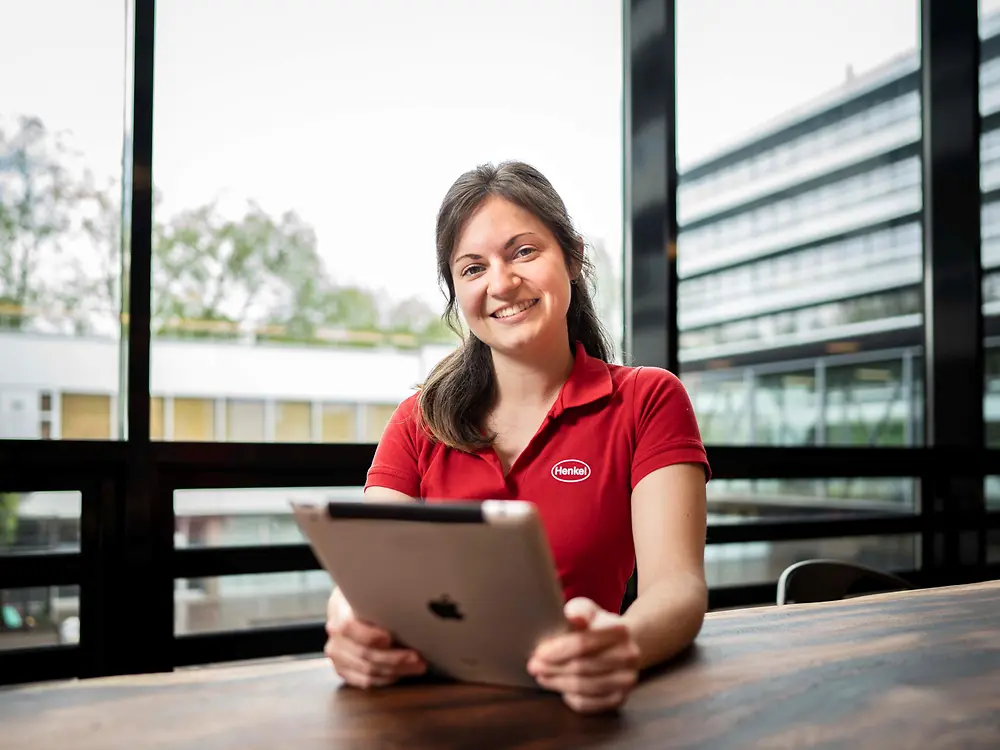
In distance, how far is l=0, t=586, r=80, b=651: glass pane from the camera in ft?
7.56

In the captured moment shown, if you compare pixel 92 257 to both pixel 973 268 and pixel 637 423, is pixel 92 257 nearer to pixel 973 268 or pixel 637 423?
pixel 637 423

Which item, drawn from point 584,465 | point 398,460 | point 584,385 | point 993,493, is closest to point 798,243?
point 993,493

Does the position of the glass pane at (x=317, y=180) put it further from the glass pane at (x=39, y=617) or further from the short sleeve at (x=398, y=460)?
the short sleeve at (x=398, y=460)

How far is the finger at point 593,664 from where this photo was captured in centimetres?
86

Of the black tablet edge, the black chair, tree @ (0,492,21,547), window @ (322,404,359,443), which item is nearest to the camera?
the black tablet edge

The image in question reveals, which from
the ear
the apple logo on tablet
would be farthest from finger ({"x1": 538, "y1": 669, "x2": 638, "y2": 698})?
the ear

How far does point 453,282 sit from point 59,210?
4.62ft

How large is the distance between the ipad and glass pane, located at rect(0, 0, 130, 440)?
1.79m

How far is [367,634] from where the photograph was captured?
95 centimetres

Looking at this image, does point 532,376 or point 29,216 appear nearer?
point 532,376

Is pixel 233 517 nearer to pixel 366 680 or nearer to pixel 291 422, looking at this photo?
pixel 291 422

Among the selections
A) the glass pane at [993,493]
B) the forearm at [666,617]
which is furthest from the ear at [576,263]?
the glass pane at [993,493]

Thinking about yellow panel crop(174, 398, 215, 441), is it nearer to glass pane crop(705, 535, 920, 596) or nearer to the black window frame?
the black window frame

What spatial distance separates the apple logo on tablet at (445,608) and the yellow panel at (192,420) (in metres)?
1.78
